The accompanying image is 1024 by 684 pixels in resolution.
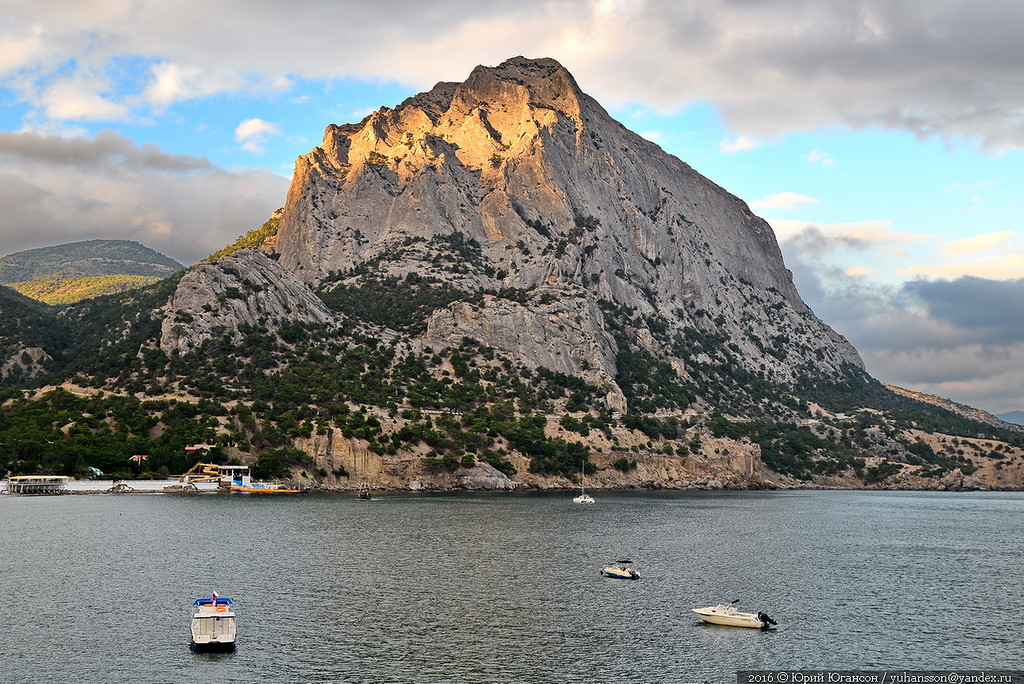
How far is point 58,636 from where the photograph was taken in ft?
199

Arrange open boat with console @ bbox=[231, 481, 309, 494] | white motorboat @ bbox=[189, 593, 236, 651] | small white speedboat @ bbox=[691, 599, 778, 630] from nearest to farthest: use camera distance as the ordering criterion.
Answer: white motorboat @ bbox=[189, 593, 236, 651], small white speedboat @ bbox=[691, 599, 778, 630], open boat with console @ bbox=[231, 481, 309, 494]

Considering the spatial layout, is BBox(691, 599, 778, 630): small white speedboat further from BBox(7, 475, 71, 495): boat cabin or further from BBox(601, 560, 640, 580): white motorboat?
BBox(7, 475, 71, 495): boat cabin

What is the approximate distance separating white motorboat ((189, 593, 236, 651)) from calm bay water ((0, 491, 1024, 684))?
4.25ft

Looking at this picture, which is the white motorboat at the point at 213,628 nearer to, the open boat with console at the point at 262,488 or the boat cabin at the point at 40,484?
the open boat with console at the point at 262,488

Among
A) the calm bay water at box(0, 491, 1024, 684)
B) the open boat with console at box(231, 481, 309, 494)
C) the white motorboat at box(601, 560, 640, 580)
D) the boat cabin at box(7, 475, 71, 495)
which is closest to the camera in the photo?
the calm bay water at box(0, 491, 1024, 684)

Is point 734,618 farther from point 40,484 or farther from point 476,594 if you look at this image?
point 40,484

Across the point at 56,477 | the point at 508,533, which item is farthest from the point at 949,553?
the point at 56,477

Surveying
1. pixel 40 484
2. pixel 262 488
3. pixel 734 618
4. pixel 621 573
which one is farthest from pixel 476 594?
pixel 40 484

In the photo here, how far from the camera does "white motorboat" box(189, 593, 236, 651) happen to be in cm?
5912

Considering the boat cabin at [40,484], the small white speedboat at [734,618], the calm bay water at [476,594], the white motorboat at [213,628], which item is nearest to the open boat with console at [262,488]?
the calm bay water at [476,594]

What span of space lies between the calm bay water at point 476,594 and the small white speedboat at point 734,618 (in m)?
1.35

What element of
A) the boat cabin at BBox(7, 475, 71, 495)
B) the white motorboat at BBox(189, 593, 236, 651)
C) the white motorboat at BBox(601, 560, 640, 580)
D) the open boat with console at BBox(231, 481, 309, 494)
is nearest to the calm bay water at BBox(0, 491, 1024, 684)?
the white motorboat at BBox(189, 593, 236, 651)

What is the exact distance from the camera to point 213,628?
60156 mm

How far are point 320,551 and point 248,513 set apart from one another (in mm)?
38746
